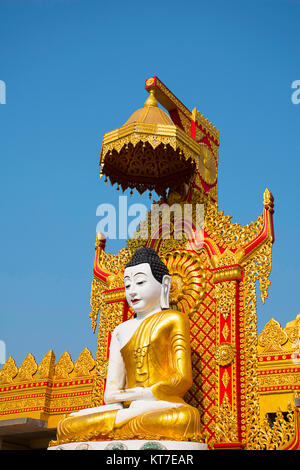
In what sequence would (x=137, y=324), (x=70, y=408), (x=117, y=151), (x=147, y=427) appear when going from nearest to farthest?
(x=147, y=427)
(x=137, y=324)
(x=117, y=151)
(x=70, y=408)

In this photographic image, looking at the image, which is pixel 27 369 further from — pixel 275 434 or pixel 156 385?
pixel 275 434


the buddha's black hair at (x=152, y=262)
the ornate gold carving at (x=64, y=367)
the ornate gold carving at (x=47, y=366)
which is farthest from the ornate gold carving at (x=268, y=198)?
the ornate gold carving at (x=47, y=366)

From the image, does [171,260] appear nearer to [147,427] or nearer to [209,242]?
[209,242]

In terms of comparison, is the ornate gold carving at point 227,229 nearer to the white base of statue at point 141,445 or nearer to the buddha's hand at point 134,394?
the buddha's hand at point 134,394

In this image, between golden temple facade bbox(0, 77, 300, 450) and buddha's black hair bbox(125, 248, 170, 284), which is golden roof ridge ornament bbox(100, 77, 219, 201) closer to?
golden temple facade bbox(0, 77, 300, 450)

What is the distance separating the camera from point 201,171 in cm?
933

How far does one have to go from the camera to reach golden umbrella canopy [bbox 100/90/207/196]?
8266mm

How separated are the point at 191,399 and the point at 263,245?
2247mm

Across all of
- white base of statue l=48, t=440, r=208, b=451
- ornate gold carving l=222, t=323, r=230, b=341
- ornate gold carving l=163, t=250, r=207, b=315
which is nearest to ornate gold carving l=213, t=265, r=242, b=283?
ornate gold carving l=163, t=250, r=207, b=315

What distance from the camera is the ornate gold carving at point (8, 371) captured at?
9961mm

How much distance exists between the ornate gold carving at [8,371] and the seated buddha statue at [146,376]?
9.65 ft
